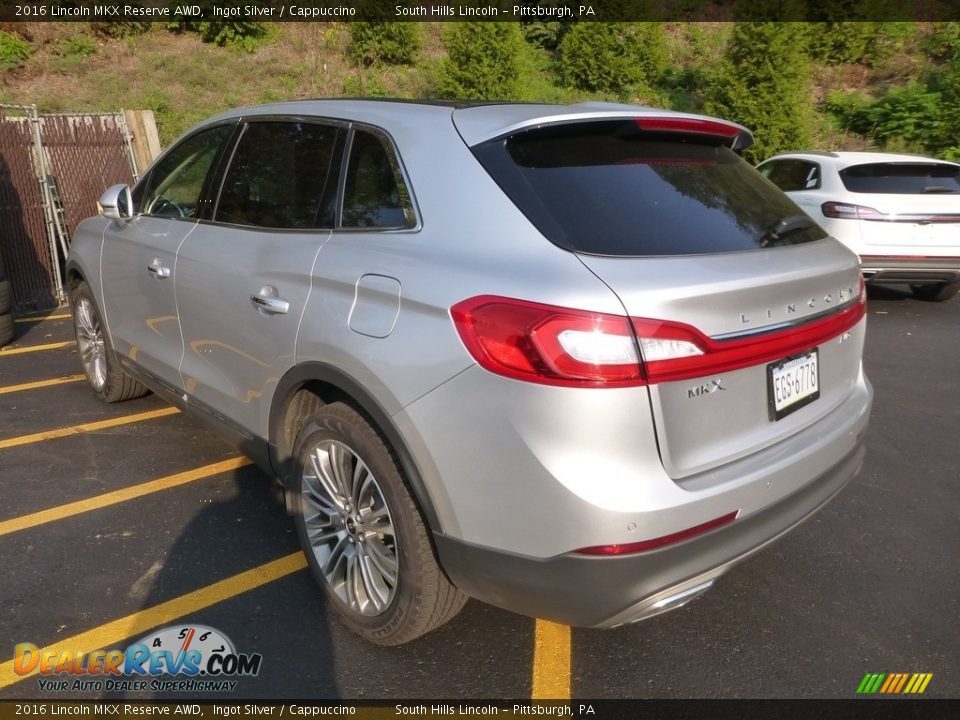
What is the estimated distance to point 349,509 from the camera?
8.64ft

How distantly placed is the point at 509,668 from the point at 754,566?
121cm

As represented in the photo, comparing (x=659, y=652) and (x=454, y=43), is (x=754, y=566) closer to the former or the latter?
(x=659, y=652)

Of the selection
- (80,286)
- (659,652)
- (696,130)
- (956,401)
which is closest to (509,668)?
(659,652)

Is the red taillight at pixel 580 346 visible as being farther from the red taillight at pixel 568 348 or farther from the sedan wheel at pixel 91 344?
the sedan wheel at pixel 91 344

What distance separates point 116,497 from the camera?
12.2ft

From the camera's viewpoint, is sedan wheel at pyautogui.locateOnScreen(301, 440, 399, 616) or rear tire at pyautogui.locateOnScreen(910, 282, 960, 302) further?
rear tire at pyautogui.locateOnScreen(910, 282, 960, 302)

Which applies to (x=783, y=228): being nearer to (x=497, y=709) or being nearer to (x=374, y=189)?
(x=374, y=189)

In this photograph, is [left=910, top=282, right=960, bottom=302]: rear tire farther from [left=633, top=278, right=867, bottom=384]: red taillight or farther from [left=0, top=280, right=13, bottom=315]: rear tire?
[left=0, top=280, right=13, bottom=315]: rear tire

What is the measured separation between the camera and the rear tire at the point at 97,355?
4.68 metres

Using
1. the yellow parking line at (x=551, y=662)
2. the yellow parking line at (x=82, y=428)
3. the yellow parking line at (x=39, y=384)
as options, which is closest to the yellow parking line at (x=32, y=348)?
the yellow parking line at (x=39, y=384)

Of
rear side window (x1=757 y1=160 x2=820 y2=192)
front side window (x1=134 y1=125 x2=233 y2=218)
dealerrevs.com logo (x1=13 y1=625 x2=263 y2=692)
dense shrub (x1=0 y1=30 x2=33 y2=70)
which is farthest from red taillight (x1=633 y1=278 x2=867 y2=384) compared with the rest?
dense shrub (x1=0 y1=30 x2=33 y2=70)

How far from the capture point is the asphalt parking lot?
8.18 ft

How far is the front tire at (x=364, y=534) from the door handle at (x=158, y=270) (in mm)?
1336

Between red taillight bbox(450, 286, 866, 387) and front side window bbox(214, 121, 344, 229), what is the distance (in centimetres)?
100
